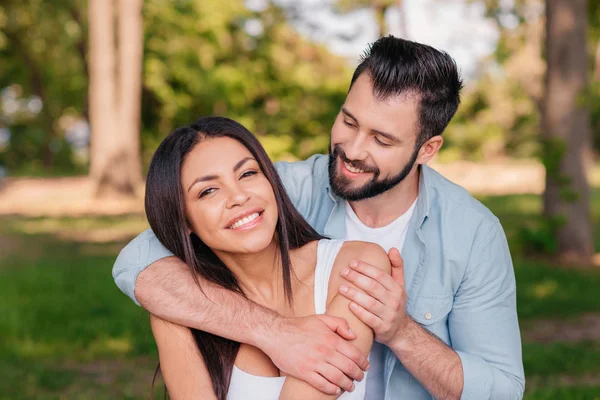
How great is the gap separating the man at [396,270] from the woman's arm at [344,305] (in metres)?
0.04

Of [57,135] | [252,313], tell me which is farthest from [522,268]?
[57,135]

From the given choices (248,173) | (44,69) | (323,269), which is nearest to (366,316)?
(323,269)

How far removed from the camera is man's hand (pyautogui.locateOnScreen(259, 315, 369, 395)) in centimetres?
250

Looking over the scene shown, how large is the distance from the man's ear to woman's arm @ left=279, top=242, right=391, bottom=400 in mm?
656

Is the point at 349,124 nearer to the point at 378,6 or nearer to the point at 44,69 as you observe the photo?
the point at 378,6

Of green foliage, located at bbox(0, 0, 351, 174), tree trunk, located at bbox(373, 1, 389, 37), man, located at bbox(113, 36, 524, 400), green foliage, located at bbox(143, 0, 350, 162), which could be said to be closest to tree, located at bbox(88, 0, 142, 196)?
green foliage, located at bbox(0, 0, 351, 174)

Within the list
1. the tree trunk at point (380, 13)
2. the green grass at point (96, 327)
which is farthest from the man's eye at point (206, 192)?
the tree trunk at point (380, 13)

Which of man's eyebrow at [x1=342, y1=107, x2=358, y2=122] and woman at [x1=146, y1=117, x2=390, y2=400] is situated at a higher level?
man's eyebrow at [x1=342, y1=107, x2=358, y2=122]

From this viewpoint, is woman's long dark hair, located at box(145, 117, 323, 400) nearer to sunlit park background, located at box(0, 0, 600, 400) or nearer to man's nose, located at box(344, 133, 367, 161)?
man's nose, located at box(344, 133, 367, 161)

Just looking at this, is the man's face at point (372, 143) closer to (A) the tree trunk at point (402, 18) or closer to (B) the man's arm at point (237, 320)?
(B) the man's arm at point (237, 320)

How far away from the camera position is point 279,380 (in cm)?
267

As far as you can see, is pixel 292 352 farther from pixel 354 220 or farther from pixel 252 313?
pixel 354 220

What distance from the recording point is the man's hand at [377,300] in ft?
8.34

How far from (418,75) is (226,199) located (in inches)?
39.4
